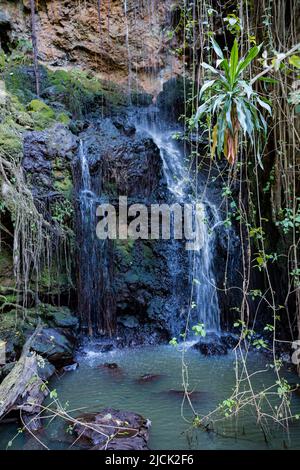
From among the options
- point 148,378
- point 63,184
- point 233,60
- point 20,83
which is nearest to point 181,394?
point 148,378

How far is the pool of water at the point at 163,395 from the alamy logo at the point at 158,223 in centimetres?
178

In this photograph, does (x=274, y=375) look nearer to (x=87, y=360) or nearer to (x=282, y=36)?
(x=87, y=360)

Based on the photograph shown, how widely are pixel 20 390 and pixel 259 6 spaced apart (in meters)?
5.16

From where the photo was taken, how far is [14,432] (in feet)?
10.7

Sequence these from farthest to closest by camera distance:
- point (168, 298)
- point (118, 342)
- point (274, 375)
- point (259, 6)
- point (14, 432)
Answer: point (168, 298)
point (118, 342)
point (259, 6)
point (274, 375)
point (14, 432)

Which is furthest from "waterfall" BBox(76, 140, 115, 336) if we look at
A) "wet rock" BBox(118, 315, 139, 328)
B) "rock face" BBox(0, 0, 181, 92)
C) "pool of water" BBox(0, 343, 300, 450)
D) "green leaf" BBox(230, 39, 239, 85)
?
"rock face" BBox(0, 0, 181, 92)

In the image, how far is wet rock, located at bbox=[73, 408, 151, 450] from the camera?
289cm

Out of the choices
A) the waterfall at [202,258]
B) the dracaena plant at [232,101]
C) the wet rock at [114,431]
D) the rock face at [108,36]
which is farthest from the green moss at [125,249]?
the rock face at [108,36]

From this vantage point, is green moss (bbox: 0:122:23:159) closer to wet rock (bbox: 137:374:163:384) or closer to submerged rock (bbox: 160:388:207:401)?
wet rock (bbox: 137:374:163:384)

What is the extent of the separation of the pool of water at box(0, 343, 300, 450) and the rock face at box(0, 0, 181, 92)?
6237 mm

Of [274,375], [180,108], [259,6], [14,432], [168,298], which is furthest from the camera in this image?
[180,108]

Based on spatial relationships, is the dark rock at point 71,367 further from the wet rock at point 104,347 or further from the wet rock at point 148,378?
the wet rock at point 148,378

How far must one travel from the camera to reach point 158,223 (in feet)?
21.1
